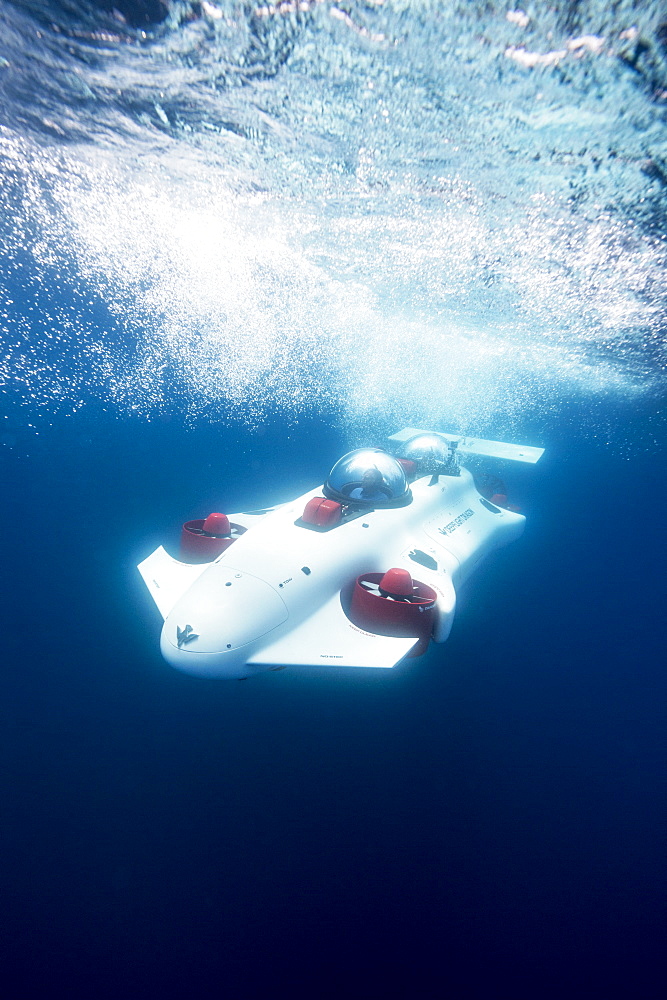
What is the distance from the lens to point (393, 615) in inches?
133

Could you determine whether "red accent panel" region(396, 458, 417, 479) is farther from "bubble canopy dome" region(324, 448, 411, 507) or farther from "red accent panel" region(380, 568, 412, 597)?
"red accent panel" region(380, 568, 412, 597)

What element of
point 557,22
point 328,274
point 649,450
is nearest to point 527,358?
point 328,274

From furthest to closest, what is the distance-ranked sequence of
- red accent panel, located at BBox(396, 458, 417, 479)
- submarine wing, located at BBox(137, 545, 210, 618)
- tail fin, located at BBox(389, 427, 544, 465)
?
tail fin, located at BBox(389, 427, 544, 465) < red accent panel, located at BBox(396, 458, 417, 479) < submarine wing, located at BBox(137, 545, 210, 618)

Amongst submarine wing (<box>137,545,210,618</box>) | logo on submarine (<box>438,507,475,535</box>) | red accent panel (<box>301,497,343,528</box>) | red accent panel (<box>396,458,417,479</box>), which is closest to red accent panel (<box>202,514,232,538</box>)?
submarine wing (<box>137,545,210,618</box>)

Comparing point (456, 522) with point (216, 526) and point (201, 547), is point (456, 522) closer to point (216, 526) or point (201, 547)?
point (216, 526)

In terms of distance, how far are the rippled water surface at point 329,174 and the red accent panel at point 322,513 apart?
11.4 ft

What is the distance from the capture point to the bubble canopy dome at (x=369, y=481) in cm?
495

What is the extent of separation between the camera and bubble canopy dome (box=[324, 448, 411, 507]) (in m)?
4.95

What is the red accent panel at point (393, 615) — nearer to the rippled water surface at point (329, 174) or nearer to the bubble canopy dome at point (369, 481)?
the bubble canopy dome at point (369, 481)

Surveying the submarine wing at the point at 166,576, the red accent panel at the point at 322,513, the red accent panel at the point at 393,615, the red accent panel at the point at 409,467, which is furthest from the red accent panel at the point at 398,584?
the red accent panel at the point at 409,467

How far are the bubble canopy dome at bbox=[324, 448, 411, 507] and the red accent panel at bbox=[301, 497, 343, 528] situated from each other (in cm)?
60

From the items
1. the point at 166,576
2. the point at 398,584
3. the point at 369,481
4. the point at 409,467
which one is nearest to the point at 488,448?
the point at 409,467

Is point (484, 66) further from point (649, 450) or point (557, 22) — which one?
point (649, 450)

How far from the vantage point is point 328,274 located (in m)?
7.40
